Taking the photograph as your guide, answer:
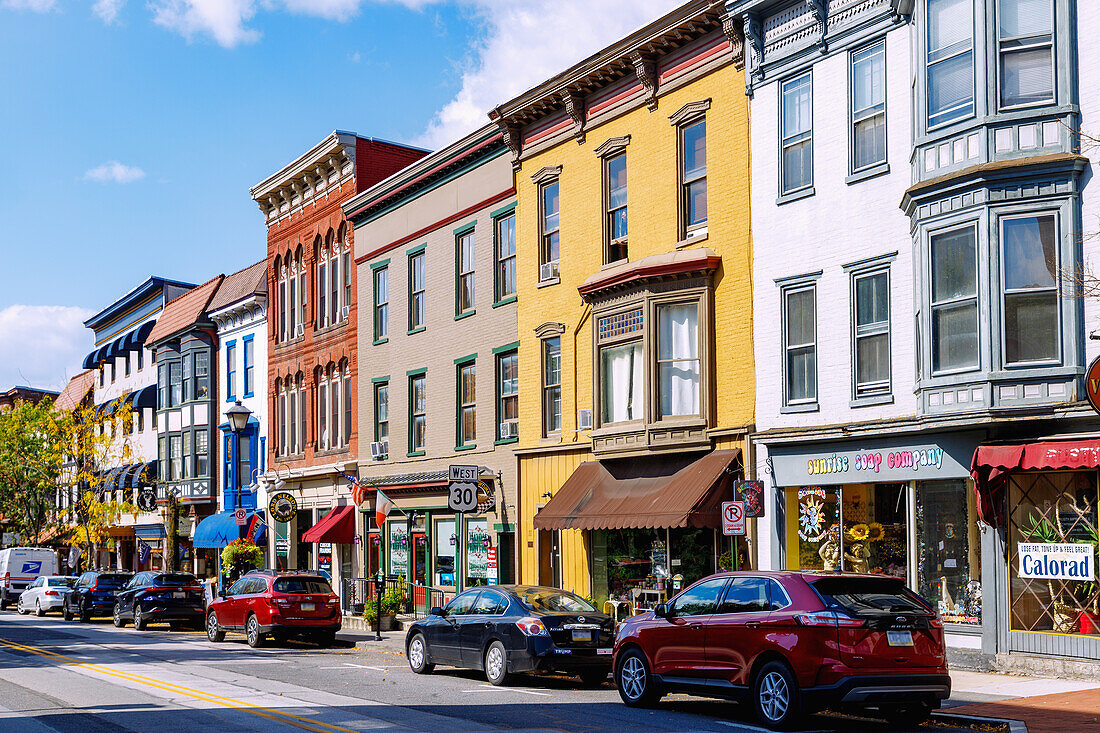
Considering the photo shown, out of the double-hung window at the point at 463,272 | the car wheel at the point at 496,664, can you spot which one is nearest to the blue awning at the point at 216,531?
the double-hung window at the point at 463,272

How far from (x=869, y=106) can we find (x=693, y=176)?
4527 mm

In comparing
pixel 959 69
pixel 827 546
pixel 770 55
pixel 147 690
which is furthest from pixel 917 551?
pixel 147 690

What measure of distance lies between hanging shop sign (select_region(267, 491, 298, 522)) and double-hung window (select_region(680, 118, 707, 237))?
17225 mm

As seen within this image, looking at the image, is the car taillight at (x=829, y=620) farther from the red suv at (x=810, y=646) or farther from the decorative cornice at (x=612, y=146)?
the decorative cornice at (x=612, y=146)

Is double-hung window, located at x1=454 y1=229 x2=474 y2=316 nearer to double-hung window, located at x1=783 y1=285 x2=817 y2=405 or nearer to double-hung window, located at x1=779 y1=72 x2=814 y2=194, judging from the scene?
double-hung window, located at x1=779 y1=72 x2=814 y2=194

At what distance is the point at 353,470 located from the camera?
121 feet

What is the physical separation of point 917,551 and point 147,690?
39.2ft

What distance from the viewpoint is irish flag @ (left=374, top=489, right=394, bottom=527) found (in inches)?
1280

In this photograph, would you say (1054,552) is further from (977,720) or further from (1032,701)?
(977,720)

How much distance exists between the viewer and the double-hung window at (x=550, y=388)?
2822cm

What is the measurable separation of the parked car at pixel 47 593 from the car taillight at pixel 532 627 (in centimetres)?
2773

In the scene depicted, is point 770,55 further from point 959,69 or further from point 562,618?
point 562,618

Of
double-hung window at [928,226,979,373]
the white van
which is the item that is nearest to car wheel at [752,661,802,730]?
double-hung window at [928,226,979,373]

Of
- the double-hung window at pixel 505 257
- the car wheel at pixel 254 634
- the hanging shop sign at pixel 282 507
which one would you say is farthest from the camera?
the hanging shop sign at pixel 282 507
